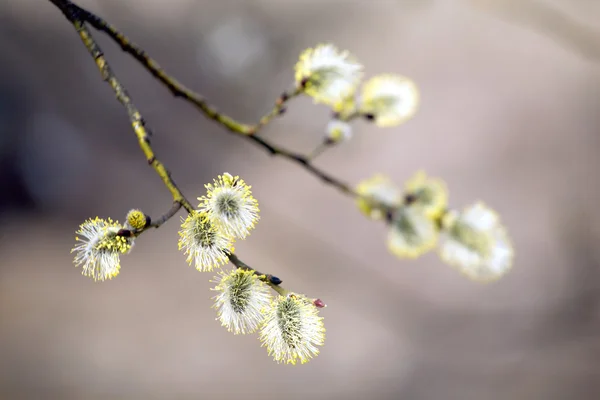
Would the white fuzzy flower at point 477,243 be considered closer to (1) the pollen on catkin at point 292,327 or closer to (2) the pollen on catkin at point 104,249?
(1) the pollen on catkin at point 292,327

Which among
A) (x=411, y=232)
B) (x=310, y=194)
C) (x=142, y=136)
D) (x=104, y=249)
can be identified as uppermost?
(x=310, y=194)

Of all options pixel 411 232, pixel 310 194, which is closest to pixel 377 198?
pixel 411 232

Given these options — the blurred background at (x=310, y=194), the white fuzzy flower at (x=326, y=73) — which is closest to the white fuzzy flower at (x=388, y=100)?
the white fuzzy flower at (x=326, y=73)

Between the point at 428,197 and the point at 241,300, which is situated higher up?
the point at 428,197

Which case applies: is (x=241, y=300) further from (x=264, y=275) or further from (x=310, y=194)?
(x=310, y=194)

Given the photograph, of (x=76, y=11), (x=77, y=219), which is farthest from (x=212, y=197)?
(x=77, y=219)

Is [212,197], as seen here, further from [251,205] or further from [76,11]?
[76,11]
